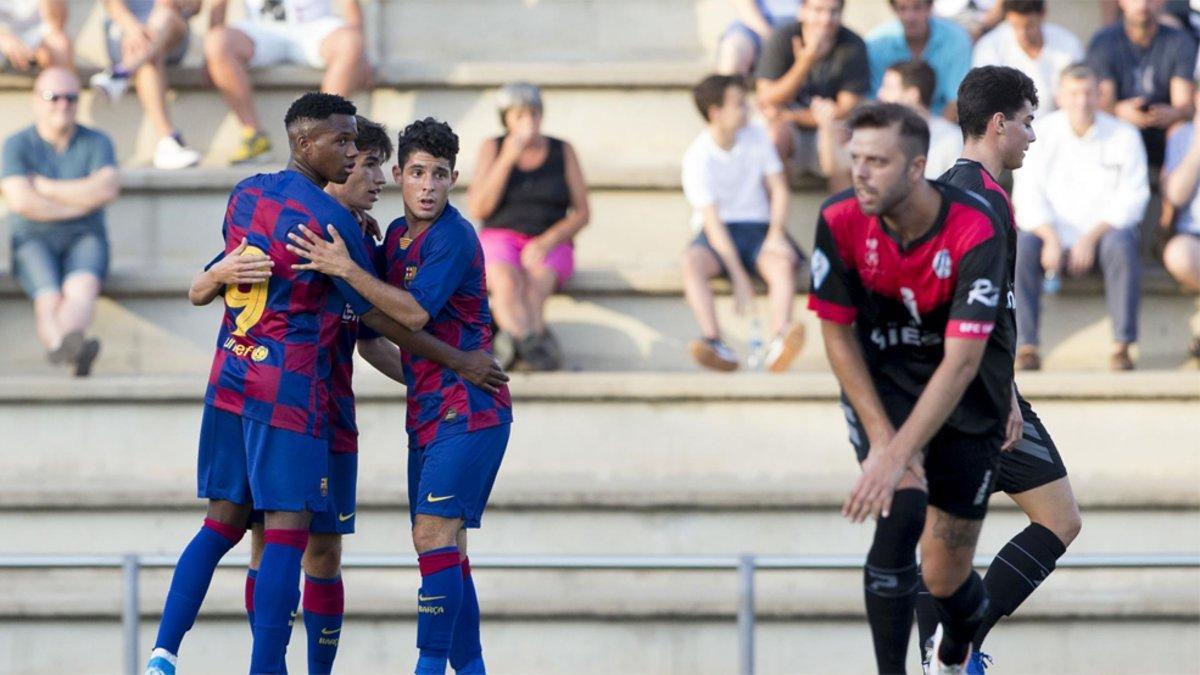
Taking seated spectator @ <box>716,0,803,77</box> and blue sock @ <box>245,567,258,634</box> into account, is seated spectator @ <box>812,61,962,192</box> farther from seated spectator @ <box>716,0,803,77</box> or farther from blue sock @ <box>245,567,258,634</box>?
blue sock @ <box>245,567,258,634</box>

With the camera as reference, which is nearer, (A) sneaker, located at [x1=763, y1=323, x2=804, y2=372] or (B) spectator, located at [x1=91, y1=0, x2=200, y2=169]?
(A) sneaker, located at [x1=763, y1=323, x2=804, y2=372]

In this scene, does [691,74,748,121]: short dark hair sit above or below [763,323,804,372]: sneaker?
above

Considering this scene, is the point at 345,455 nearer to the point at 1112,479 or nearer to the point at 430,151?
the point at 430,151

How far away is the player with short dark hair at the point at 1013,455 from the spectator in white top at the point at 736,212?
343 cm

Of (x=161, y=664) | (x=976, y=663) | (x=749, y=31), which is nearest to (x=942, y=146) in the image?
(x=749, y=31)

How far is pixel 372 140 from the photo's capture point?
20.5ft

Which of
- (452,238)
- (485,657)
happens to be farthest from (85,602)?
(452,238)

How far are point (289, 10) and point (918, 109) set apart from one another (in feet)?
12.6

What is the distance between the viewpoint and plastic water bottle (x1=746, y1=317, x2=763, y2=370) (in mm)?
10133

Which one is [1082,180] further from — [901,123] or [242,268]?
[242,268]

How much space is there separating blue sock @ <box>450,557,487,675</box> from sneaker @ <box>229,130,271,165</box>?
5.00 metres

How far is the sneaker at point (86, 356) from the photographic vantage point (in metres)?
9.73

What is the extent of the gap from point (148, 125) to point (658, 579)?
170 inches

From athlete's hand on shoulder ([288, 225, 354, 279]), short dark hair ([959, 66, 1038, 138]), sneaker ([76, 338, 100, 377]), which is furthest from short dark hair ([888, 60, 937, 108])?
athlete's hand on shoulder ([288, 225, 354, 279])
